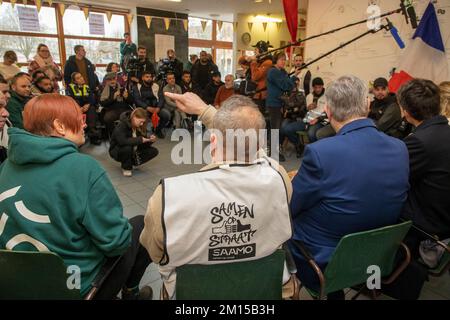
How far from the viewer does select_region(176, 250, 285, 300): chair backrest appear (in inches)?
40.7

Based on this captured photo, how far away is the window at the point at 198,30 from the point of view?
10359 millimetres

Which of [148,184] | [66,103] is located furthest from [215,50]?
[66,103]

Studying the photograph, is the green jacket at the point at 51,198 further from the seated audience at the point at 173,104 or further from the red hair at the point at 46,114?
the seated audience at the point at 173,104

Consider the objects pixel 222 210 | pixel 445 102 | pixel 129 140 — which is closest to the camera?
pixel 222 210

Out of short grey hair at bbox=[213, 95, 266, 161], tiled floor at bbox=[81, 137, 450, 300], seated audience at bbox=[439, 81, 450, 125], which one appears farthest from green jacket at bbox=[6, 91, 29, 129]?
seated audience at bbox=[439, 81, 450, 125]

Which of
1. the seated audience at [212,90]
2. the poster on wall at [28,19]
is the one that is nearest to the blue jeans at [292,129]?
the seated audience at [212,90]

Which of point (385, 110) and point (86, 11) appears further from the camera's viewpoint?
point (86, 11)

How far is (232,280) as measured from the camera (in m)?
1.06

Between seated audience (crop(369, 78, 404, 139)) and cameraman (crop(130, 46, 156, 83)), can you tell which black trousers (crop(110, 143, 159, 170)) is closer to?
cameraman (crop(130, 46, 156, 83))

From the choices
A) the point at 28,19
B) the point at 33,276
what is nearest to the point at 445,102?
the point at 33,276

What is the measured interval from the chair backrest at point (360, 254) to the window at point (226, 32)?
11062 mm

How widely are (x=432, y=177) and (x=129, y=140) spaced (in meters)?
3.05

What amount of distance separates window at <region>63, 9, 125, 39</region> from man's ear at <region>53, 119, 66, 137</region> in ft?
26.2

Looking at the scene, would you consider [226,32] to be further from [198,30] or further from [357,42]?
[357,42]
